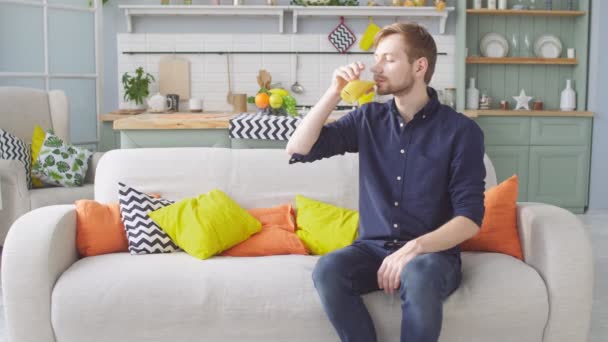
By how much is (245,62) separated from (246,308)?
4103 mm

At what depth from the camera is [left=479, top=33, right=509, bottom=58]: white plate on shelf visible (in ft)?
20.0

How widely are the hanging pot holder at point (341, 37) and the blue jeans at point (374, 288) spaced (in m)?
4.08

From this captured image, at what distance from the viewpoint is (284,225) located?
2.68 meters

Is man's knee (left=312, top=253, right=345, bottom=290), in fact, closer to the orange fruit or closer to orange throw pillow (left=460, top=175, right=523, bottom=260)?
orange throw pillow (left=460, top=175, right=523, bottom=260)

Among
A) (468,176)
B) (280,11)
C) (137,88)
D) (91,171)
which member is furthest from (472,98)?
(468,176)

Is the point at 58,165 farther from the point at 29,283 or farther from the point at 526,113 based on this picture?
the point at 526,113

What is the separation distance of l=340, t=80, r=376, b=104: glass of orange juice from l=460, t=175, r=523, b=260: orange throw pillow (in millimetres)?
692

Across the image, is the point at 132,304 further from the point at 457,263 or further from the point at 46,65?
the point at 46,65

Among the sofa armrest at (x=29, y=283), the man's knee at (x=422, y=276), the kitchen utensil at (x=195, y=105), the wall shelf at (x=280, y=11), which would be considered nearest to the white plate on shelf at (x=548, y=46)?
the wall shelf at (x=280, y=11)

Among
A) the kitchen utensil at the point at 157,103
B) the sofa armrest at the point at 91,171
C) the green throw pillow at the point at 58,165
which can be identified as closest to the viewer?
the green throw pillow at the point at 58,165

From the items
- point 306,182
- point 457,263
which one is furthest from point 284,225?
point 457,263

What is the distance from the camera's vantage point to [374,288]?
2.12 metres

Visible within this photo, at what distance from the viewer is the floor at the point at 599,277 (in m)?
2.93

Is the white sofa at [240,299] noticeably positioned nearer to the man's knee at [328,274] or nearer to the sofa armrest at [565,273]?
the sofa armrest at [565,273]
